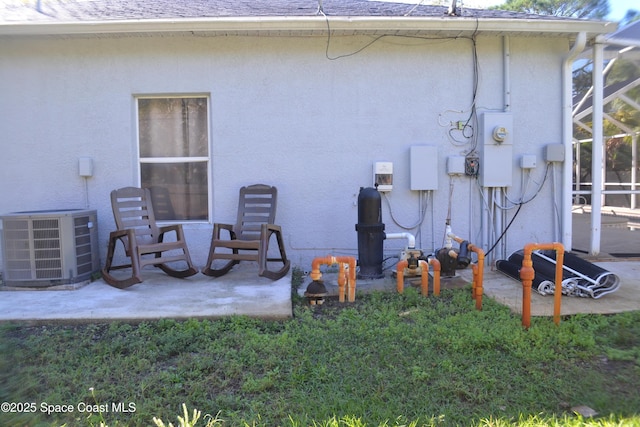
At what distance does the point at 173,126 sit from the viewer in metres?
5.91

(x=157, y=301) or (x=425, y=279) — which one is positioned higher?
(x=425, y=279)

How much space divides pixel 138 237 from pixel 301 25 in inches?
124

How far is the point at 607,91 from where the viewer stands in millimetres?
8062

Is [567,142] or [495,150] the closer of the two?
[495,150]

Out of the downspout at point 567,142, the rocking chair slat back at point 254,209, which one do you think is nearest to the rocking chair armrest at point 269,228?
the rocking chair slat back at point 254,209

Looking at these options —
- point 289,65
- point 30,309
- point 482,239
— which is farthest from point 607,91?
point 30,309

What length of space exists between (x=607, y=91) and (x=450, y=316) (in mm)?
6549

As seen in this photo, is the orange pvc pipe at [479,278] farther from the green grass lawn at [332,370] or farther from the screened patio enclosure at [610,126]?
the screened patio enclosure at [610,126]

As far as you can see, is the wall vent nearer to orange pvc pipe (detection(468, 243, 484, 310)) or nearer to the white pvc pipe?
orange pvc pipe (detection(468, 243, 484, 310))

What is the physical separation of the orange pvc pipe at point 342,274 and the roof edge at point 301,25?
111 inches

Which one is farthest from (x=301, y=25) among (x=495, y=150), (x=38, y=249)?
(x=38, y=249)

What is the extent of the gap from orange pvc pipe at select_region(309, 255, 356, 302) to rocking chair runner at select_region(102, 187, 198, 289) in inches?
64.7

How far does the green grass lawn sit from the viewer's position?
2.52m

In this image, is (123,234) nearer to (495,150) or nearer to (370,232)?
(370,232)
